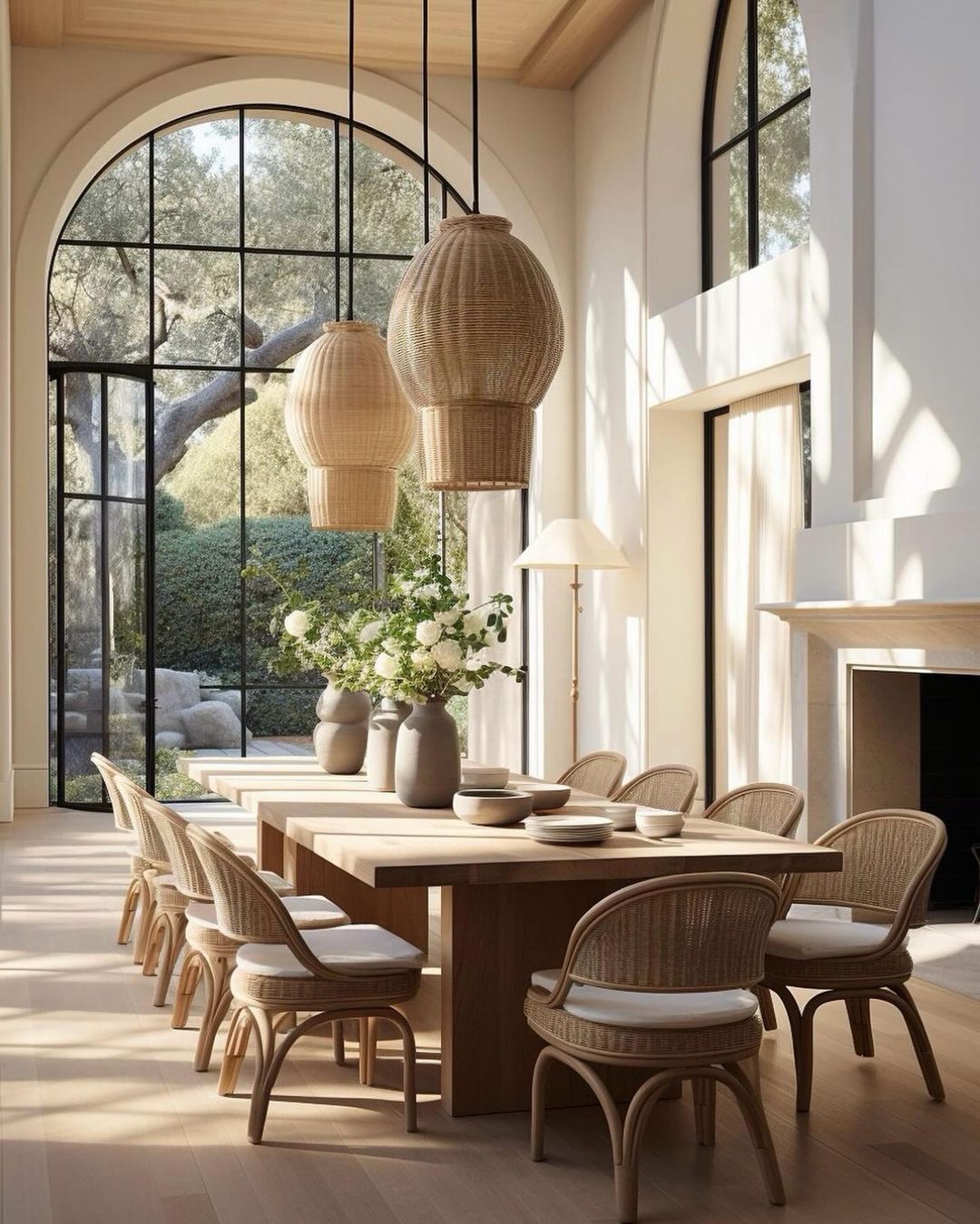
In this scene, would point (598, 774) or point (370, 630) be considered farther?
point (598, 774)

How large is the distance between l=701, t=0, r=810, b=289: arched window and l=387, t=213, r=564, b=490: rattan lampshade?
3.86 meters

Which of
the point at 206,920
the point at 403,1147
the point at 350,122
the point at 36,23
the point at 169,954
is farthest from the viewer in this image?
the point at 36,23

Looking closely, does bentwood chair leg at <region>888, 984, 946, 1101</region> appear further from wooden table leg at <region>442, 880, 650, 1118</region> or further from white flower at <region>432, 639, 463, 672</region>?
white flower at <region>432, 639, 463, 672</region>

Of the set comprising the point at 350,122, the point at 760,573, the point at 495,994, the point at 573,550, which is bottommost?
the point at 495,994

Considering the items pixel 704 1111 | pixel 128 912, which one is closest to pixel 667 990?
pixel 704 1111

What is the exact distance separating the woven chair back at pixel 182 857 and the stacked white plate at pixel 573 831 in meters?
1.02

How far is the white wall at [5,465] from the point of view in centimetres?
955

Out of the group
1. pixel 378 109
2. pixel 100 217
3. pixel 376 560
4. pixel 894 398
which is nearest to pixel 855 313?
pixel 894 398

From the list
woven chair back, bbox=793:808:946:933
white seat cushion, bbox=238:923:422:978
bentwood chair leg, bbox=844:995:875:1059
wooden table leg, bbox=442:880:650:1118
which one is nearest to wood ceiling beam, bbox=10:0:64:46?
white seat cushion, bbox=238:923:422:978

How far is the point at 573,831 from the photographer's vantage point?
389 cm

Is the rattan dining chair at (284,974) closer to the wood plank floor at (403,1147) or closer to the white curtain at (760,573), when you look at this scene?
the wood plank floor at (403,1147)

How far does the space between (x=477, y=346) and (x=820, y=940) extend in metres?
1.92

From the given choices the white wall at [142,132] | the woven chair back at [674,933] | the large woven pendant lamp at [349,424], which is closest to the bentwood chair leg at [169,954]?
the large woven pendant lamp at [349,424]

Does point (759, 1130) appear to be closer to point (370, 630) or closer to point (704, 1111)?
point (704, 1111)
